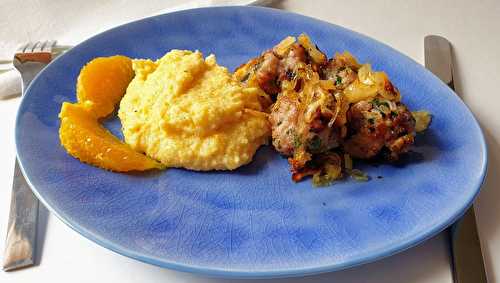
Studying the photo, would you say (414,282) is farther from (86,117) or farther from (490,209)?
(86,117)

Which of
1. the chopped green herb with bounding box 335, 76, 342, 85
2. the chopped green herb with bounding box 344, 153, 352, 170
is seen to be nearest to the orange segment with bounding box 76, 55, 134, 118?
the chopped green herb with bounding box 335, 76, 342, 85

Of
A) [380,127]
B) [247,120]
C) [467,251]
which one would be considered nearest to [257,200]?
[247,120]

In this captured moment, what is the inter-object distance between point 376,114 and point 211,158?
930 millimetres

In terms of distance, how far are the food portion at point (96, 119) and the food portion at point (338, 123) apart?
773 mm

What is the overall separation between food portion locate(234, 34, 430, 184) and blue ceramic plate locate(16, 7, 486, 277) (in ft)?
0.35

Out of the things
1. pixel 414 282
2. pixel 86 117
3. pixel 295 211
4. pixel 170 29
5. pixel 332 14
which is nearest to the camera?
pixel 414 282

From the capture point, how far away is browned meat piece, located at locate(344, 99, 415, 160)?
2.73m

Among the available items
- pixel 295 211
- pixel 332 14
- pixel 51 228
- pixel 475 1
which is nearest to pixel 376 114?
pixel 295 211

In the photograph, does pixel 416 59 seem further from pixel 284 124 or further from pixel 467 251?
pixel 467 251

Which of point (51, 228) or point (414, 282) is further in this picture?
point (51, 228)

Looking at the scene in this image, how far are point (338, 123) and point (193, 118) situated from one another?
789mm

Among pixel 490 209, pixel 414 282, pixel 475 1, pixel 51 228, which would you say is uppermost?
pixel 475 1

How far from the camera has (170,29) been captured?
3.81 m

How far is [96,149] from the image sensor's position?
272 cm
